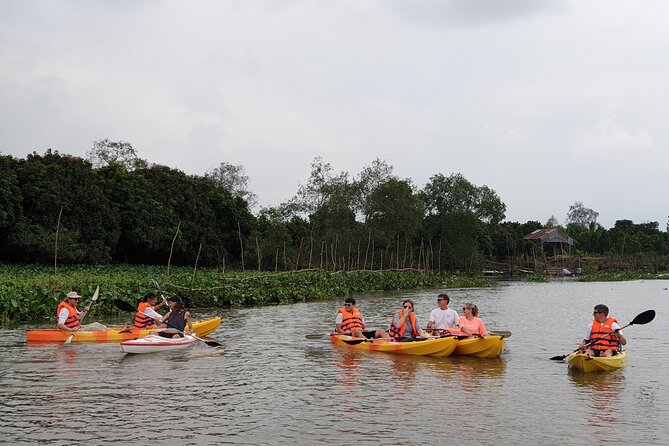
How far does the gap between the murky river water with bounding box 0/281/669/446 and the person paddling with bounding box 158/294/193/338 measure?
547 millimetres

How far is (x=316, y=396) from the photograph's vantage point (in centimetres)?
1069

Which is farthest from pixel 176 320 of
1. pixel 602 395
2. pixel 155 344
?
pixel 602 395

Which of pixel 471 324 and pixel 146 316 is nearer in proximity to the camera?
pixel 471 324

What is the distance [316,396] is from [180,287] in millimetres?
14436

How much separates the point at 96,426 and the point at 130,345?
5.49 m

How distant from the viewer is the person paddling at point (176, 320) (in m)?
14.9

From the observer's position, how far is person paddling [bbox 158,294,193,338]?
14914 millimetres

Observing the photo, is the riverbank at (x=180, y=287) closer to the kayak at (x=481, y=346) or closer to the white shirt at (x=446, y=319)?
the white shirt at (x=446, y=319)

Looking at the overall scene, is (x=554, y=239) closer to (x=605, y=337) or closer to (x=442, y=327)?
(x=442, y=327)

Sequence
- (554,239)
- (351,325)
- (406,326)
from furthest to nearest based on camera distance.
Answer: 1. (554,239)
2. (351,325)
3. (406,326)

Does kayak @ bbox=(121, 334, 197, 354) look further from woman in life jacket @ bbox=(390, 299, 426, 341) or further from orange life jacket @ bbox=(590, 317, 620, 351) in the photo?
orange life jacket @ bbox=(590, 317, 620, 351)

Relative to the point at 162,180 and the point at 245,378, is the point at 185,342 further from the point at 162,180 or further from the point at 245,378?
the point at 162,180

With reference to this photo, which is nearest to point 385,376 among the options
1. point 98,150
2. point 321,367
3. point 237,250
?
point 321,367

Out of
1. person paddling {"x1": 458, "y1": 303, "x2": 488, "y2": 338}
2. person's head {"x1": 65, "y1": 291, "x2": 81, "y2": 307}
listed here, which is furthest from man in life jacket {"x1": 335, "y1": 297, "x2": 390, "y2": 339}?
person's head {"x1": 65, "y1": 291, "x2": 81, "y2": 307}
